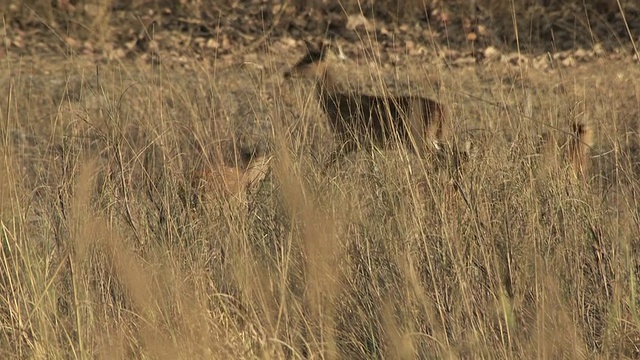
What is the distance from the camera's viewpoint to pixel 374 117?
245 inches

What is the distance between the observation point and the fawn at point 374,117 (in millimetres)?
3702

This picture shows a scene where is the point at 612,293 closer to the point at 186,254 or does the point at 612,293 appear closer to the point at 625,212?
the point at 625,212

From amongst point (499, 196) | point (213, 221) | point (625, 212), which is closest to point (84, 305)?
point (213, 221)

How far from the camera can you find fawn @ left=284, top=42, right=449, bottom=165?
3.70 metres

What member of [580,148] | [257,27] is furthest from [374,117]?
[257,27]

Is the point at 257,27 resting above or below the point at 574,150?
below

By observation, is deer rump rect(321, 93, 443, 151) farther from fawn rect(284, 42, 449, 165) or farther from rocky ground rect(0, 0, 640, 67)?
rocky ground rect(0, 0, 640, 67)

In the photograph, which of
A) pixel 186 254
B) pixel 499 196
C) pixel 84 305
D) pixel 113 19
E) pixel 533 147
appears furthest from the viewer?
pixel 113 19

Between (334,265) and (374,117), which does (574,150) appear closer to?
(334,265)

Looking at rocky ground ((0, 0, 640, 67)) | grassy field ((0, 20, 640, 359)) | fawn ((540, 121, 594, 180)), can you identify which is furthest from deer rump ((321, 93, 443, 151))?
rocky ground ((0, 0, 640, 67))

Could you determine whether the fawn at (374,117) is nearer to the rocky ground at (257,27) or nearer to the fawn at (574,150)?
the fawn at (574,150)

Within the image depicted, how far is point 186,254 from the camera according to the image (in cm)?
300

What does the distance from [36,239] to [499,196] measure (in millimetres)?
1325

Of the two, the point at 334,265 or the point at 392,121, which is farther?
the point at 392,121
